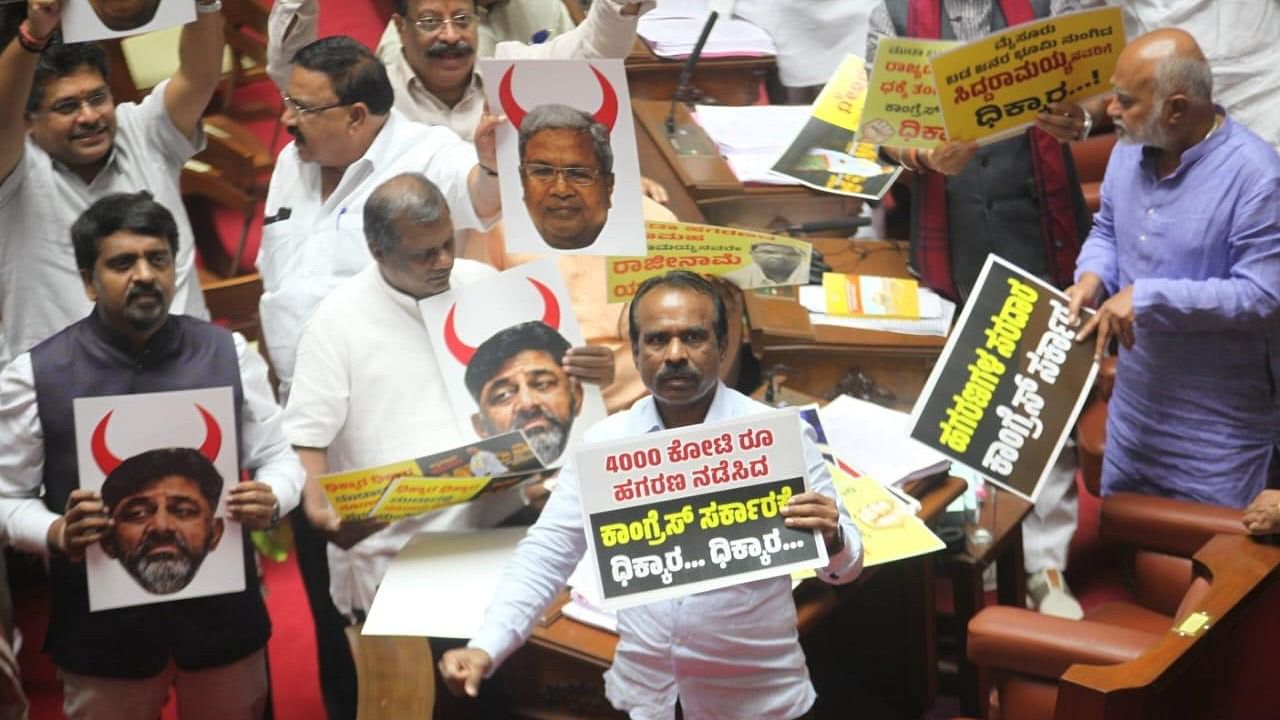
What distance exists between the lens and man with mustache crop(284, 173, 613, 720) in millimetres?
2711

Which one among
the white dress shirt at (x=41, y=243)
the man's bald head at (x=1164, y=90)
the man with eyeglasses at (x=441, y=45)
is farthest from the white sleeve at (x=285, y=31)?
the man's bald head at (x=1164, y=90)

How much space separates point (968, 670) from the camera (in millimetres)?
3199

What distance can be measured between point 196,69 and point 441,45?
0.50 meters

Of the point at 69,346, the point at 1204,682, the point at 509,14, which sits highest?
the point at 509,14

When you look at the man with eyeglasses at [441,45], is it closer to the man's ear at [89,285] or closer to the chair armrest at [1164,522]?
the man's ear at [89,285]

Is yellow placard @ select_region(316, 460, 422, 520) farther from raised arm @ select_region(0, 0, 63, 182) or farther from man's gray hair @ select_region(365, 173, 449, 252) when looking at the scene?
raised arm @ select_region(0, 0, 63, 182)

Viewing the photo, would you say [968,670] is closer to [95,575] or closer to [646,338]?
[646,338]

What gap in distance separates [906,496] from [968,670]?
481 mm

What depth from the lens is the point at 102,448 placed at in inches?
95.7

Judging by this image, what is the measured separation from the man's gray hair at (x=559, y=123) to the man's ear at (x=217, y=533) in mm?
787

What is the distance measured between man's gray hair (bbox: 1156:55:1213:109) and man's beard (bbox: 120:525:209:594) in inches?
74.1

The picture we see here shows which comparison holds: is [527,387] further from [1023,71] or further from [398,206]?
[1023,71]

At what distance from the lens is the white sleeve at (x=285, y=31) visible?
3059 millimetres

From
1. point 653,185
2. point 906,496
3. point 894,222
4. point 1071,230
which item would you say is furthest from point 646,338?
point 894,222
